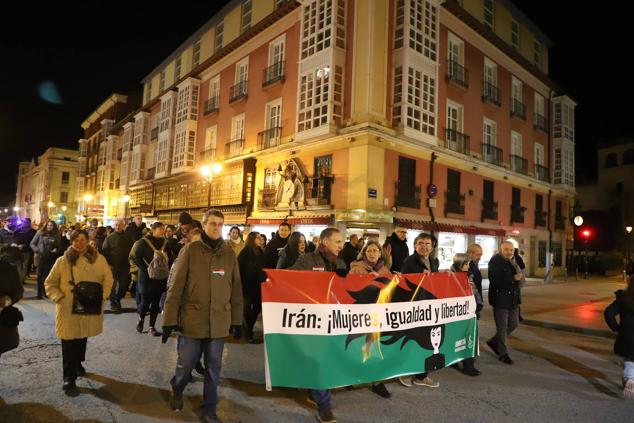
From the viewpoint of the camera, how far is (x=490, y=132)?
78.6ft

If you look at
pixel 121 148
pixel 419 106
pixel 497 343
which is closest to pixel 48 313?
pixel 497 343

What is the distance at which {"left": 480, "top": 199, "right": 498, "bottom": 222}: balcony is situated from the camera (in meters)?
22.9

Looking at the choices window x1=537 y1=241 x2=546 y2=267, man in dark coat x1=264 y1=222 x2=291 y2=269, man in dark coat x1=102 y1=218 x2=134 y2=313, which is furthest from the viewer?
window x1=537 y1=241 x2=546 y2=267

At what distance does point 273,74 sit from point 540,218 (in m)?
19.5

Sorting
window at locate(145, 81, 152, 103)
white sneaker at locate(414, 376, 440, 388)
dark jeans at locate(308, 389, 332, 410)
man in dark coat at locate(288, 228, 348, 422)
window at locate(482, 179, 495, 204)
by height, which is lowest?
white sneaker at locate(414, 376, 440, 388)

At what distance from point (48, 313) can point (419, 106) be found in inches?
617

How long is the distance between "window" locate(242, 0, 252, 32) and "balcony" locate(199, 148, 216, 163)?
7570mm

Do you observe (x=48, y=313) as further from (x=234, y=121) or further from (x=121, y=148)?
(x=121, y=148)

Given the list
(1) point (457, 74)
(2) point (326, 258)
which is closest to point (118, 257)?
(2) point (326, 258)

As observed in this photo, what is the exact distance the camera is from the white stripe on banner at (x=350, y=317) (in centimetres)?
429

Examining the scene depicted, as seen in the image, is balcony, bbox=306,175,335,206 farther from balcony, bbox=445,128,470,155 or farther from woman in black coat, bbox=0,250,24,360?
woman in black coat, bbox=0,250,24,360

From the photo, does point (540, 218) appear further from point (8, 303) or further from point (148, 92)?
point (148, 92)

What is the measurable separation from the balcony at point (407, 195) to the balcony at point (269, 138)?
22.0 ft

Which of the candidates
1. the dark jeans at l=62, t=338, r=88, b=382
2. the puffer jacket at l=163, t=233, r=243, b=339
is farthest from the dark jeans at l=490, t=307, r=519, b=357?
the dark jeans at l=62, t=338, r=88, b=382
